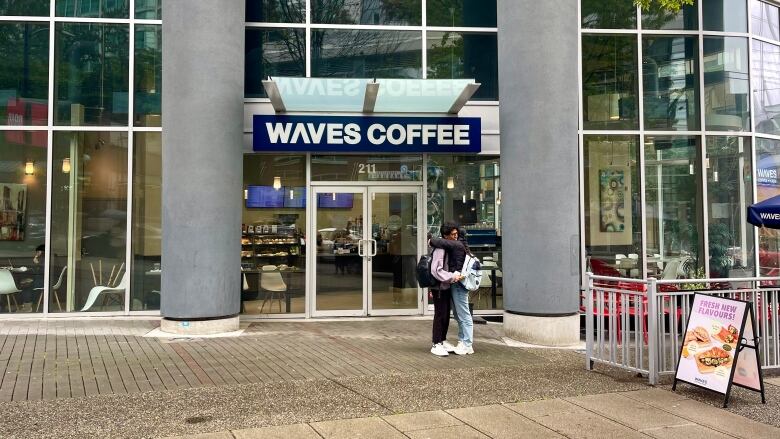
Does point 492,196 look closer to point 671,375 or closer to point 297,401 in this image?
point 671,375

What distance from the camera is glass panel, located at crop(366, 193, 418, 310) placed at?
39.1ft

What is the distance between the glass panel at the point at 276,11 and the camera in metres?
11.8

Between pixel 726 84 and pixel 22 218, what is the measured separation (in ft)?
43.6

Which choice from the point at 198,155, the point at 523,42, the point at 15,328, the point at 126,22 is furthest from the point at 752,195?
the point at 15,328

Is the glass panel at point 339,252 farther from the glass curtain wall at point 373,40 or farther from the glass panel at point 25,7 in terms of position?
the glass panel at point 25,7

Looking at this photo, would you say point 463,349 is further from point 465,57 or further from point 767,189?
point 767,189

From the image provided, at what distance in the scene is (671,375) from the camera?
24.8 ft

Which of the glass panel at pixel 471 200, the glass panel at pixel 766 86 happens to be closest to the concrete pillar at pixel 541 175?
the glass panel at pixel 471 200

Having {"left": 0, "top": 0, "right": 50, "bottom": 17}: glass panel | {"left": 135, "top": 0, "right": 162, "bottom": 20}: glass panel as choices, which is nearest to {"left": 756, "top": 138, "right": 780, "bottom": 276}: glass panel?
{"left": 135, "top": 0, "right": 162, "bottom": 20}: glass panel

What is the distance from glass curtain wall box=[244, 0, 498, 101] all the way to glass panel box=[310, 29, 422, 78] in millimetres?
18

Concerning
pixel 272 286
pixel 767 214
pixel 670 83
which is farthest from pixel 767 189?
pixel 272 286

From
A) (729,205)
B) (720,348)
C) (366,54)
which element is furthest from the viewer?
(729,205)

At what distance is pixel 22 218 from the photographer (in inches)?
452

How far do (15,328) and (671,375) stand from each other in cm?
962
